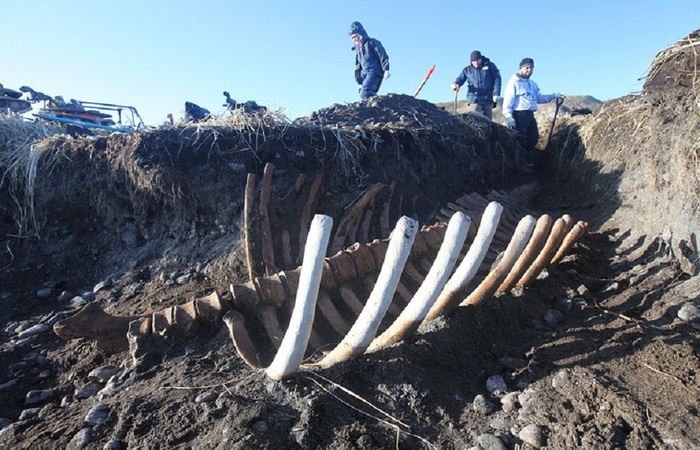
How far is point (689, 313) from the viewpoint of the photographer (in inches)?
83.5

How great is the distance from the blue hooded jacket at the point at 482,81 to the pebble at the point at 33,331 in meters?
7.19

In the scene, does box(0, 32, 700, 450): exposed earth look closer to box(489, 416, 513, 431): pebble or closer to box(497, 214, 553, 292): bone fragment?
box(489, 416, 513, 431): pebble

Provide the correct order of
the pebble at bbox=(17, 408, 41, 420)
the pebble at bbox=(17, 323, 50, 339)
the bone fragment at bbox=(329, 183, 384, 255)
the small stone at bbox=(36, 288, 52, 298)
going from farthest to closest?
the small stone at bbox=(36, 288, 52, 298), the bone fragment at bbox=(329, 183, 384, 255), the pebble at bbox=(17, 323, 50, 339), the pebble at bbox=(17, 408, 41, 420)

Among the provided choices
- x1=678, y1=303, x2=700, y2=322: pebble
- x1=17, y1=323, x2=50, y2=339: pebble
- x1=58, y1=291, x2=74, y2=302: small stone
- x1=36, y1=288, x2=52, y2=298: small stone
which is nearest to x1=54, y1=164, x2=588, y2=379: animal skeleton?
x1=678, y1=303, x2=700, y2=322: pebble

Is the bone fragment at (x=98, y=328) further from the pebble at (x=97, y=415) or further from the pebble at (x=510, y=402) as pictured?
the pebble at (x=510, y=402)

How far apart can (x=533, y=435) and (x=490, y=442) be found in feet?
0.49

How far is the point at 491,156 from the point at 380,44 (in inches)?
108

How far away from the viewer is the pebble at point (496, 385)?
173 centimetres

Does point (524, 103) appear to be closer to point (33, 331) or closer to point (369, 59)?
point (369, 59)

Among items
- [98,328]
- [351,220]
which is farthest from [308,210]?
[98,328]

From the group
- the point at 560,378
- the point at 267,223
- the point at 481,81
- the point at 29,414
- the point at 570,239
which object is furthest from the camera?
the point at 481,81

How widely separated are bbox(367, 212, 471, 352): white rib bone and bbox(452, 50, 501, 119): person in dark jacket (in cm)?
668

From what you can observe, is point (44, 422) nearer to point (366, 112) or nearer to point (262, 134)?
point (262, 134)

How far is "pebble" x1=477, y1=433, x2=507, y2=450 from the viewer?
1434 millimetres
